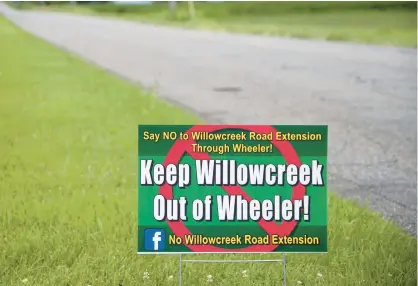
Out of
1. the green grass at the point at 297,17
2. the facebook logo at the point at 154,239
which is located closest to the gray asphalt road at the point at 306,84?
the green grass at the point at 297,17

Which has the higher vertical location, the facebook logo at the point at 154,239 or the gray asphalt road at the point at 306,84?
the gray asphalt road at the point at 306,84

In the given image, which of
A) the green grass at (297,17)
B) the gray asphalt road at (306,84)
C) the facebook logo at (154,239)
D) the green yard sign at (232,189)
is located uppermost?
the green grass at (297,17)

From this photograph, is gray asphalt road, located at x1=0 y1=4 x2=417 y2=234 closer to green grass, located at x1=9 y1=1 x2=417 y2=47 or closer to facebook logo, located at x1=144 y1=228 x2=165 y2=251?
green grass, located at x1=9 y1=1 x2=417 y2=47

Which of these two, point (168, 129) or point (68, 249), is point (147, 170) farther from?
point (68, 249)

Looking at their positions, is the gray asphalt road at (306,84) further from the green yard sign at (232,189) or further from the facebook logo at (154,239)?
the facebook logo at (154,239)

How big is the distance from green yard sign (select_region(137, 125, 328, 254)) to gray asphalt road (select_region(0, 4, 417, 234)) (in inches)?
4.7

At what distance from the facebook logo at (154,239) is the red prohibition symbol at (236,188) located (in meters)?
0.06

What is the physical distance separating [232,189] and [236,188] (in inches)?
0.7

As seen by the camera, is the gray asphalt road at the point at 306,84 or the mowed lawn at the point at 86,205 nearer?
the mowed lawn at the point at 86,205

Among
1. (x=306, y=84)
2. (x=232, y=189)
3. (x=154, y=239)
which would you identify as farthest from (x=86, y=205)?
(x=306, y=84)

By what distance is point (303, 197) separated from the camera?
3.88 metres

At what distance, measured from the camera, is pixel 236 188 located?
3.86 m

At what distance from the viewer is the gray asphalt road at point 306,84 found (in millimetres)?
3975

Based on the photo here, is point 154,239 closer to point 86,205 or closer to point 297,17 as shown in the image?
point 86,205
